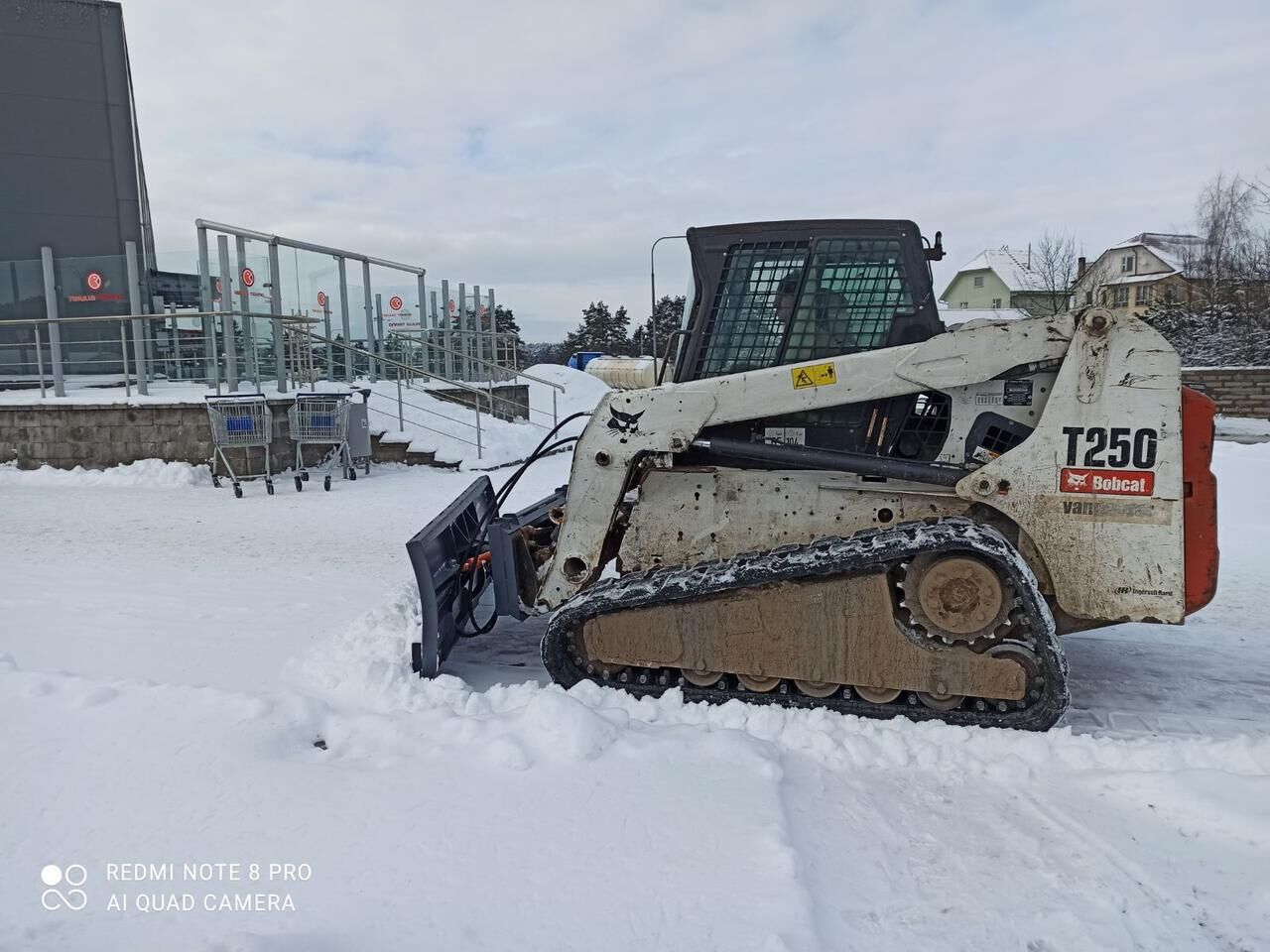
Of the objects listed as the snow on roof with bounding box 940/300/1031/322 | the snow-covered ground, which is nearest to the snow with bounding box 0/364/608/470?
the snow on roof with bounding box 940/300/1031/322

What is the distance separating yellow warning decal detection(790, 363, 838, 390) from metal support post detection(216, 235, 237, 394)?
1033 cm

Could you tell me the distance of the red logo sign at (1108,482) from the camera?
13.3 feet

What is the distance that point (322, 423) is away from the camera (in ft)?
40.2

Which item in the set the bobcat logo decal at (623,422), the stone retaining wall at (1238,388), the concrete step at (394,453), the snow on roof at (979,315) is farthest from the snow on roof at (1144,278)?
the bobcat logo decal at (623,422)

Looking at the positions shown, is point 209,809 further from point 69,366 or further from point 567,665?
point 69,366

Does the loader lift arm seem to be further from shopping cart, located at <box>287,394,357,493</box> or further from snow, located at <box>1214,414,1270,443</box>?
snow, located at <box>1214,414,1270,443</box>

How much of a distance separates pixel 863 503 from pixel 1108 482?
116 cm

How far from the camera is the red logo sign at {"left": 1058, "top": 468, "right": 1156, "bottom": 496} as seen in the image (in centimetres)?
405

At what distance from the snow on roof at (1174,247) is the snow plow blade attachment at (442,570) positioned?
4517 centimetres

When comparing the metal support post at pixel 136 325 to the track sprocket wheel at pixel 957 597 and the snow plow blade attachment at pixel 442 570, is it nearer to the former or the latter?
the snow plow blade attachment at pixel 442 570

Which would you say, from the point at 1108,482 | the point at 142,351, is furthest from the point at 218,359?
the point at 1108,482

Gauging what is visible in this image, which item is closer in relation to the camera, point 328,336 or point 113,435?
point 113,435

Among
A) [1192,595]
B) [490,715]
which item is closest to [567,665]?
[490,715]

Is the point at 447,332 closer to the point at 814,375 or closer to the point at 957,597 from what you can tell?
the point at 814,375
